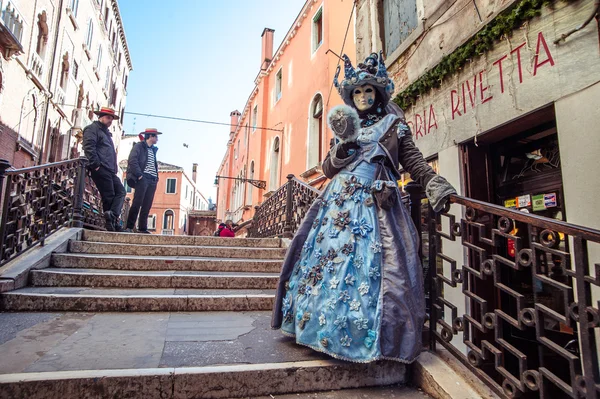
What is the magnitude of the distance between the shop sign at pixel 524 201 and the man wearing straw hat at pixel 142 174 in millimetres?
5695

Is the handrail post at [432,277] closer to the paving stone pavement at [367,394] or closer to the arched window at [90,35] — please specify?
the paving stone pavement at [367,394]

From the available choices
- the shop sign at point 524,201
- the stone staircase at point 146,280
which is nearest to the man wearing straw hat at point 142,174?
the stone staircase at point 146,280

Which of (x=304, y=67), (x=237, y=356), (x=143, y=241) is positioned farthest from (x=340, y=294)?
(x=304, y=67)

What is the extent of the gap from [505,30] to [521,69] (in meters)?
0.53

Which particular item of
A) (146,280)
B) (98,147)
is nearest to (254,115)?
(98,147)

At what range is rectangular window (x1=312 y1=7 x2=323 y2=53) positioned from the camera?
1260 centimetres

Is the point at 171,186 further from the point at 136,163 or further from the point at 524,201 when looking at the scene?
the point at 524,201

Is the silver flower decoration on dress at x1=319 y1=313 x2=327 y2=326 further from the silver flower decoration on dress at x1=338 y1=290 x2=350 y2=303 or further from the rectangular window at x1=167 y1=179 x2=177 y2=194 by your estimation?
the rectangular window at x1=167 y1=179 x2=177 y2=194

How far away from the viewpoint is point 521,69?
150 inches

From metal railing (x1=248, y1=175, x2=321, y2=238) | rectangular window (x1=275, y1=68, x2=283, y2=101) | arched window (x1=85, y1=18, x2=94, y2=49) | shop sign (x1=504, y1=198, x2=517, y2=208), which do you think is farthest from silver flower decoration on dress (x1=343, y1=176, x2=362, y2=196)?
arched window (x1=85, y1=18, x2=94, y2=49)

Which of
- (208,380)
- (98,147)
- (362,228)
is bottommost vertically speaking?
(208,380)

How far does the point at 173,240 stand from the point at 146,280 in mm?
1818

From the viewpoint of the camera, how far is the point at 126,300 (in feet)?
10.8

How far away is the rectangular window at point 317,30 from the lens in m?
12.6
